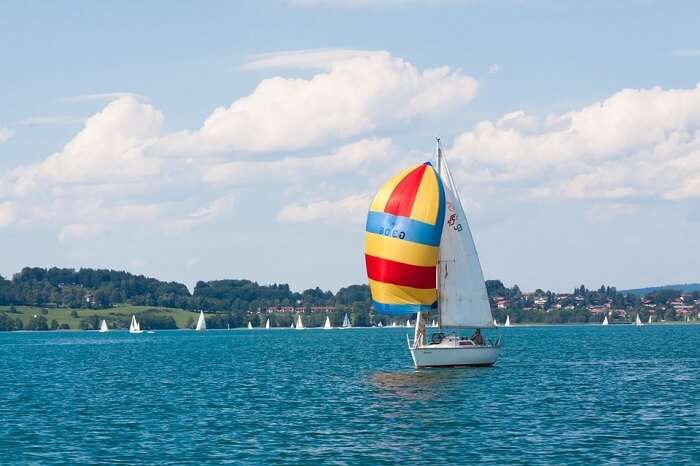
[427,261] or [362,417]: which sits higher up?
[427,261]

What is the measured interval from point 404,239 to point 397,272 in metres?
2.50

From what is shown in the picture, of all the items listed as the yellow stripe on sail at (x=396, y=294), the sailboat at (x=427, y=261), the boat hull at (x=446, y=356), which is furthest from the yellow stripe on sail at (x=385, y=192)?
the boat hull at (x=446, y=356)

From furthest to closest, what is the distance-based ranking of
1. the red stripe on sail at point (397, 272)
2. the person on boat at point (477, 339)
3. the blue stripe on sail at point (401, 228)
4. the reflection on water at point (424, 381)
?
the person on boat at point (477, 339), the red stripe on sail at point (397, 272), the blue stripe on sail at point (401, 228), the reflection on water at point (424, 381)

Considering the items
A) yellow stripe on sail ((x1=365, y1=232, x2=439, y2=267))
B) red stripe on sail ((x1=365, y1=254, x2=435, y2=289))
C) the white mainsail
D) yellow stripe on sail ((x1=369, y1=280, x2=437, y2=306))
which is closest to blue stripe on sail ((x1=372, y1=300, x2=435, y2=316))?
yellow stripe on sail ((x1=369, y1=280, x2=437, y2=306))

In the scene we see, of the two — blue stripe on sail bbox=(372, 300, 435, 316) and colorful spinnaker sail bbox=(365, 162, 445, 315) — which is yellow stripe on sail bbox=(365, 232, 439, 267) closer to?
colorful spinnaker sail bbox=(365, 162, 445, 315)

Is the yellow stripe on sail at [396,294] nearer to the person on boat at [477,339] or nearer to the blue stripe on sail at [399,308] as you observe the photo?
the blue stripe on sail at [399,308]

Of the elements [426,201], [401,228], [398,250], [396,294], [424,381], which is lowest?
[424,381]

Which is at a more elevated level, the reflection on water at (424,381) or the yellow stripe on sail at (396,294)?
the yellow stripe on sail at (396,294)

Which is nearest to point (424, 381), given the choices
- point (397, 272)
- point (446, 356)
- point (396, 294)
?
point (446, 356)

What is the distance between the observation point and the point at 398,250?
7969 centimetres

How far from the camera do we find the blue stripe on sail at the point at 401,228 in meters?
79.9

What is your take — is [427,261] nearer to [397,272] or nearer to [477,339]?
[397,272]

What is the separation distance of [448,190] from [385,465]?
4283cm

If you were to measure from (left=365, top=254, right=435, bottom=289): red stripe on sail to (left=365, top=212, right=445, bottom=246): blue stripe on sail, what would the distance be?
1.96 m
